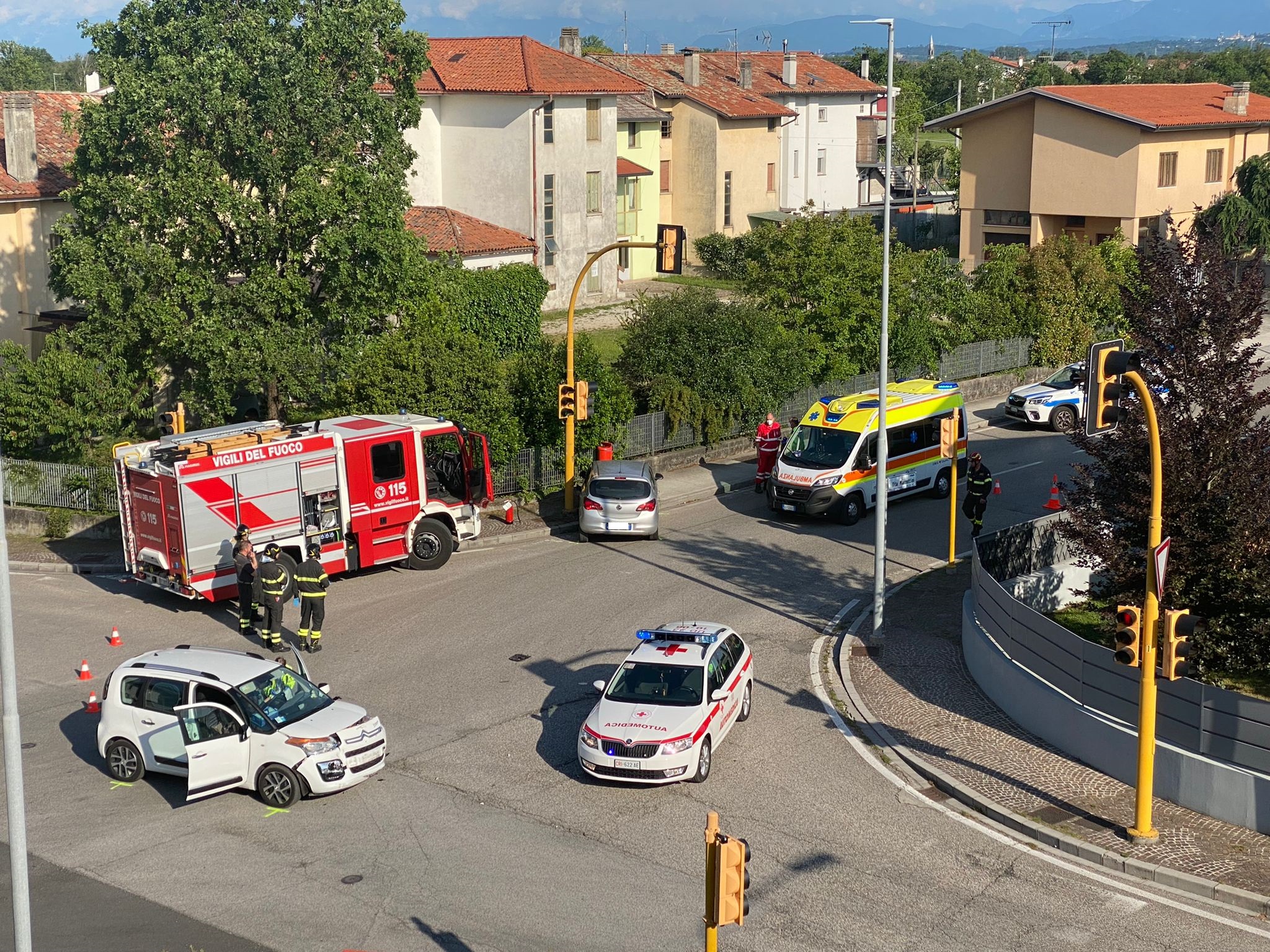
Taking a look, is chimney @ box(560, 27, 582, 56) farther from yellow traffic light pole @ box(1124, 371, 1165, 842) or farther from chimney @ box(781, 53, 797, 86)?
yellow traffic light pole @ box(1124, 371, 1165, 842)

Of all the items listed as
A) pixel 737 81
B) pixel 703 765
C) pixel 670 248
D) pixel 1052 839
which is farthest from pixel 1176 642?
pixel 737 81

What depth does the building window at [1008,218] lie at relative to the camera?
56.9m

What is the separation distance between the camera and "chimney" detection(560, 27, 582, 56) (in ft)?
188

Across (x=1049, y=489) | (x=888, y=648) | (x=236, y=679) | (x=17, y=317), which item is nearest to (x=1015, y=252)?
(x=1049, y=489)

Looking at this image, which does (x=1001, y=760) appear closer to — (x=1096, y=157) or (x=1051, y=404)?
(x=1051, y=404)

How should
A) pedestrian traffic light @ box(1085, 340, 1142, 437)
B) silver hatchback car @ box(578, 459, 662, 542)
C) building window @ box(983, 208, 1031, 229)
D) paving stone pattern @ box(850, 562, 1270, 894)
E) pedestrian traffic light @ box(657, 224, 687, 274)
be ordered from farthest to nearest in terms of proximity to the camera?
building window @ box(983, 208, 1031, 229)
silver hatchback car @ box(578, 459, 662, 542)
pedestrian traffic light @ box(657, 224, 687, 274)
paving stone pattern @ box(850, 562, 1270, 894)
pedestrian traffic light @ box(1085, 340, 1142, 437)

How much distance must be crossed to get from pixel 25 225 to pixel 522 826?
27.5 metres

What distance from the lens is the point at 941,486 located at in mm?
29797

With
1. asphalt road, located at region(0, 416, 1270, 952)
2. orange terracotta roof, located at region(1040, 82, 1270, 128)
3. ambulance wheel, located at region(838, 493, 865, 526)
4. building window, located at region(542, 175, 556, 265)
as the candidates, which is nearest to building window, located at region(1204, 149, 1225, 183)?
orange terracotta roof, located at region(1040, 82, 1270, 128)

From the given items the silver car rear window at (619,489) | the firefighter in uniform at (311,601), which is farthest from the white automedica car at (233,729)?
the silver car rear window at (619,489)

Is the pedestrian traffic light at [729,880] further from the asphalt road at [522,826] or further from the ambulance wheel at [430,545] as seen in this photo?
the ambulance wheel at [430,545]

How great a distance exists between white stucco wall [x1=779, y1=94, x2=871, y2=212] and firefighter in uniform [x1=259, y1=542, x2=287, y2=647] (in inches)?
2058

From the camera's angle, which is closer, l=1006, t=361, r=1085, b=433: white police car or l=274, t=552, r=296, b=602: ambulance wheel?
l=274, t=552, r=296, b=602: ambulance wheel

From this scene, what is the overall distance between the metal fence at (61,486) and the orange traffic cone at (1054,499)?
60.1 feet
